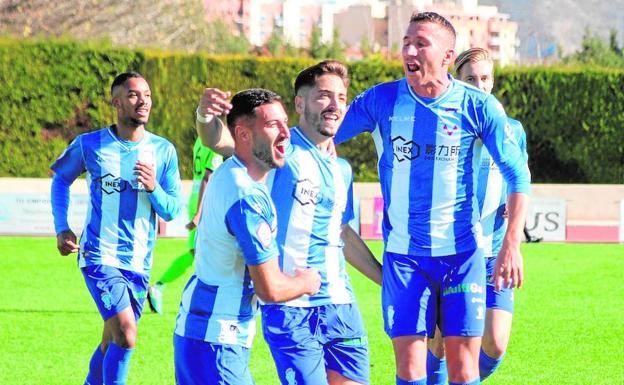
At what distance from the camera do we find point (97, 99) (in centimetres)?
2817

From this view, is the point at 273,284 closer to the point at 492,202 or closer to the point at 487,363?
the point at 492,202

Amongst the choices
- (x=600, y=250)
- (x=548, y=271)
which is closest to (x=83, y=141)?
(x=548, y=271)

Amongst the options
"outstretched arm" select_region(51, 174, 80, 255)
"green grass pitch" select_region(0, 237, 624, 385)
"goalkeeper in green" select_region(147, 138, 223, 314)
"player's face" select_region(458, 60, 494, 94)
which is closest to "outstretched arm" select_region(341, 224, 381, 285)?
"player's face" select_region(458, 60, 494, 94)

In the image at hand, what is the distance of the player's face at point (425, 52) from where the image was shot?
612 cm

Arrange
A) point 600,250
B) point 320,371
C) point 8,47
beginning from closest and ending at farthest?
point 320,371, point 600,250, point 8,47

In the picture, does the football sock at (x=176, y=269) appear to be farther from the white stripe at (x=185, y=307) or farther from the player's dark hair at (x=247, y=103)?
the player's dark hair at (x=247, y=103)

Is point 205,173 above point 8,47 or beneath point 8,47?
beneath

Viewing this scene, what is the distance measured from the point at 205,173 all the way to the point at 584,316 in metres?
4.37

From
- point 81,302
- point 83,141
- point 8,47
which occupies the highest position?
point 8,47

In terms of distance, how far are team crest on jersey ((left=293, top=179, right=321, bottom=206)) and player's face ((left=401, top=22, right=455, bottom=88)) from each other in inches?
35.0

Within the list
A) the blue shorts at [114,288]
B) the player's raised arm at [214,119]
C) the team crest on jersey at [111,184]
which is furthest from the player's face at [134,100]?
the player's raised arm at [214,119]

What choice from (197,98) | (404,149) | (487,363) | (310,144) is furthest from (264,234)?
(197,98)

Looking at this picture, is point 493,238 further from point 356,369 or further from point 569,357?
point 569,357

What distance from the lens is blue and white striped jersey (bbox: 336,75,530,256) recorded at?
617 centimetres
